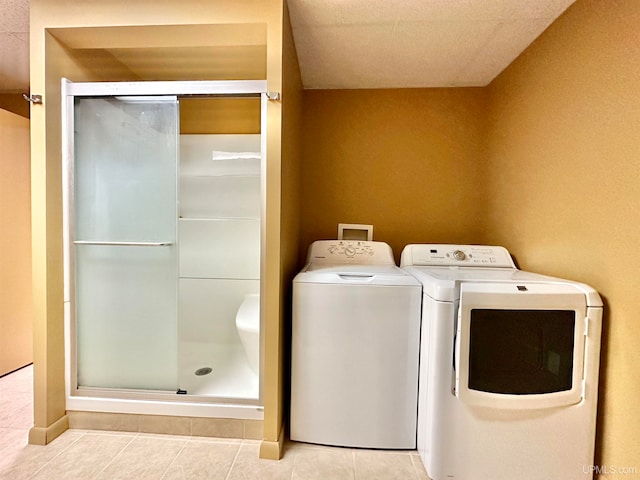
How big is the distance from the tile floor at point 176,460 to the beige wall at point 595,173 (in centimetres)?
93

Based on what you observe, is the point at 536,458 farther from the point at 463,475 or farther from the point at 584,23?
the point at 584,23

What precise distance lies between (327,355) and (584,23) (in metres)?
1.89

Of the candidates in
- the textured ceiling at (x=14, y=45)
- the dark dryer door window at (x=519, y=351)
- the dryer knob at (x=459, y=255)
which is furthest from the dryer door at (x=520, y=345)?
the textured ceiling at (x=14, y=45)

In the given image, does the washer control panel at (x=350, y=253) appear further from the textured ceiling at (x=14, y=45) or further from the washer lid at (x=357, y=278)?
the textured ceiling at (x=14, y=45)

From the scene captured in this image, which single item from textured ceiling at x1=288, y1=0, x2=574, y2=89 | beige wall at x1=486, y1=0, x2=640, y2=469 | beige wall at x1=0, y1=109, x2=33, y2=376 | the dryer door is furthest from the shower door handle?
beige wall at x1=486, y1=0, x2=640, y2=469

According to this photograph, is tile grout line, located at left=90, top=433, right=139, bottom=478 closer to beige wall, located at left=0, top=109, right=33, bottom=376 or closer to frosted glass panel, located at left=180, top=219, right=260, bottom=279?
frosted glass panel, located at left=180, top=219, right=260, bottom=279

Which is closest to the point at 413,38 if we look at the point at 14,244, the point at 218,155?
the point at 218,155

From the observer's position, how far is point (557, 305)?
116cm

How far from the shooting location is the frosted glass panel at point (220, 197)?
221cm

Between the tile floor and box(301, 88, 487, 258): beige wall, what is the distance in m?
1.32

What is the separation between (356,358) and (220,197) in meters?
1.55

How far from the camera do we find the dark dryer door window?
1.19 m

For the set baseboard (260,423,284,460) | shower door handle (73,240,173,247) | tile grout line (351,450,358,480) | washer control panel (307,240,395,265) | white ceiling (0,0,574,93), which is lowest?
tile grout line (351,450,358,480)

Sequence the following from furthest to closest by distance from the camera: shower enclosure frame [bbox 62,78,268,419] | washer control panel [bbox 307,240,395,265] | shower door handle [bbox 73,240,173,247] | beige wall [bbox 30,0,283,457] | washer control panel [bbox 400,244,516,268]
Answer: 1. washer control panel [bbox 307,240,395,265]
2. washer control panel [bbox 400,244,516,268]
3. shower door handle [bbox 73,240,173,247]
4. shower enclosure frame [bbox 62,78,268,419]
5. beige wall [bbox 30,0,283,457]
